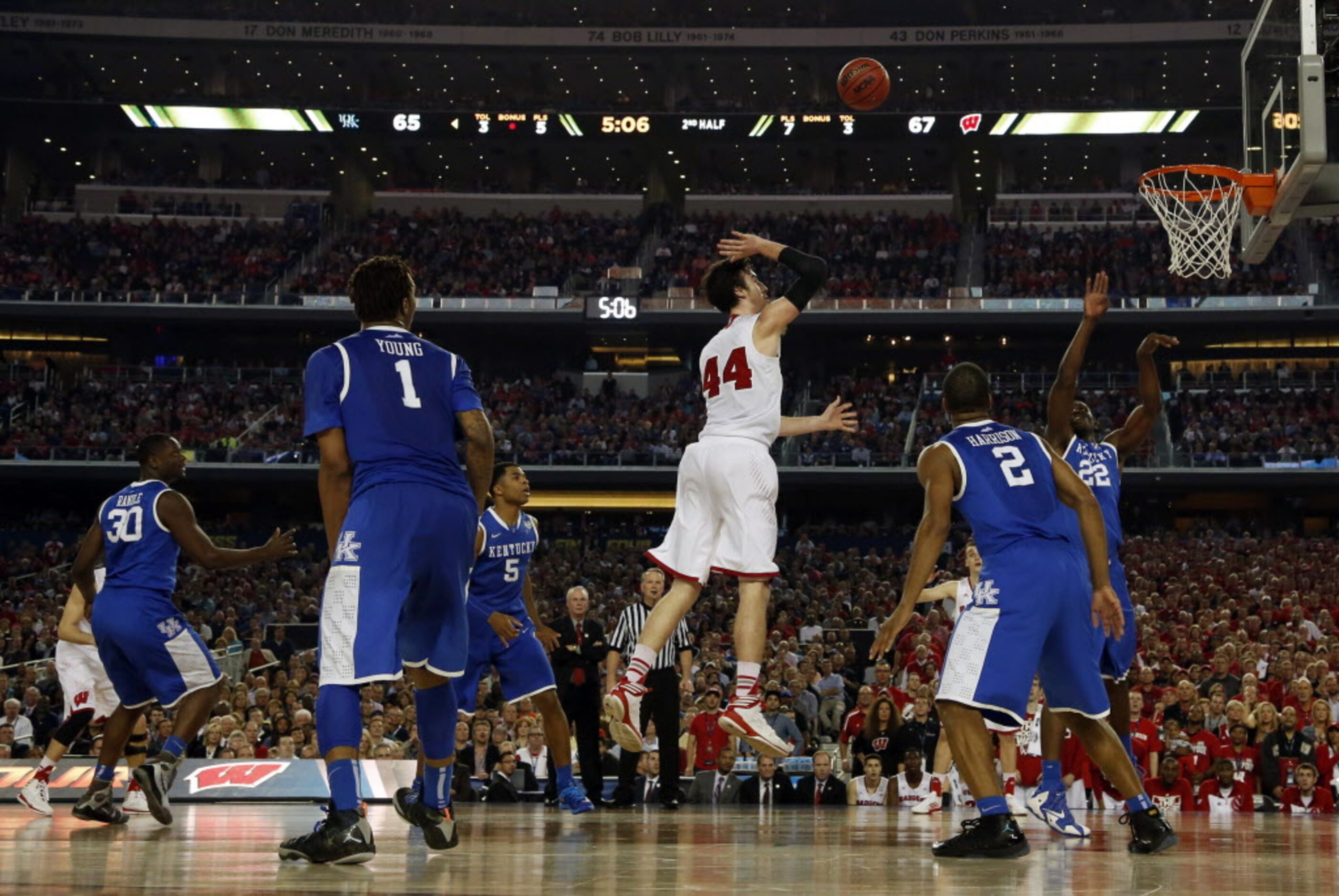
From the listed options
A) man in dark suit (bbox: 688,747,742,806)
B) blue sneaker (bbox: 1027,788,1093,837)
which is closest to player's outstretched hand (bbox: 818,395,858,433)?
blue sneaker (bbox: 1027,788,1093,837)

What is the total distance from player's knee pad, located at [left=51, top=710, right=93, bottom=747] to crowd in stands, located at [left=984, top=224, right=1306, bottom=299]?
1506 inches

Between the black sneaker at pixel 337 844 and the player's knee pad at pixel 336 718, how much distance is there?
31 centimetres

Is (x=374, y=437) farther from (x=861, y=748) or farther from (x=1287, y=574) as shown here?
(x=1287, y=574)

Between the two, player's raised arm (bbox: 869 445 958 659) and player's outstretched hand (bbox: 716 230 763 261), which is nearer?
player's raised arm (bbox: 869 445 958 659)

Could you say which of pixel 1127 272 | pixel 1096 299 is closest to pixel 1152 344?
pixel 1096 299

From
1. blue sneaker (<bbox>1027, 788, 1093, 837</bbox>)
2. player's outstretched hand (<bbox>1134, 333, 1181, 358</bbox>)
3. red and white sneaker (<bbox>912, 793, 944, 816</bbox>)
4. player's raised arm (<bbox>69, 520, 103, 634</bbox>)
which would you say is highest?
player's outstretched hand (<bbox>1134, 333, 1181, 358</bbox>)

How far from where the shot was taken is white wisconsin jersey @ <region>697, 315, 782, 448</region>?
8.95 metres

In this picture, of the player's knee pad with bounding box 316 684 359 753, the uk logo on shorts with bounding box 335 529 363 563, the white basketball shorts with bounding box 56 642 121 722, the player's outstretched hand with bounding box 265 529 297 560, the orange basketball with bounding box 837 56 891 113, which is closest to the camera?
the player's knee pad with bounding box 316 684 359 753

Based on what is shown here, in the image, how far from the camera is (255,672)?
82.2 ft

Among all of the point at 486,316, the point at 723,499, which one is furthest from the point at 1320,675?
the point at 486,316

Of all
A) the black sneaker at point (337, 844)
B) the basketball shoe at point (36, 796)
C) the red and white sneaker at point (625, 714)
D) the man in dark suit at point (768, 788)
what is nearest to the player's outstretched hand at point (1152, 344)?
the red and white sneaker at point (625, 714)

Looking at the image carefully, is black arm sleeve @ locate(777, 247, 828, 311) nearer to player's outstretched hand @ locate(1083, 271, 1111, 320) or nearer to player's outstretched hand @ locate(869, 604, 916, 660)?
player's outstretched hand @ locate(1083, 271, 1111, 320)

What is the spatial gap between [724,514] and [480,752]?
28.4 ft

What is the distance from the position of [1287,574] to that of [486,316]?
2622 centimetres
